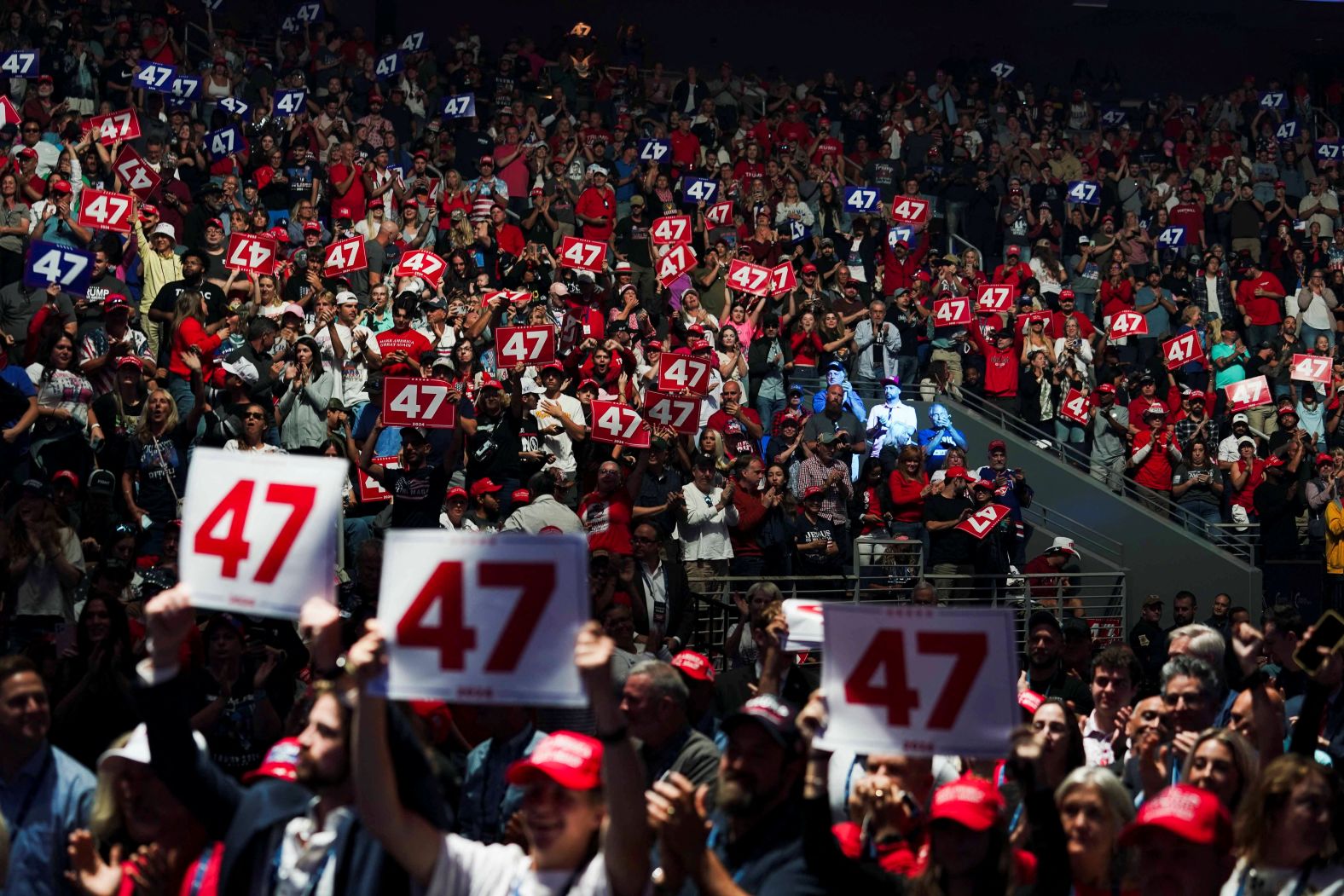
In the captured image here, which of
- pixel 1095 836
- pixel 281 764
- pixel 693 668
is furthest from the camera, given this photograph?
pixel 693 668

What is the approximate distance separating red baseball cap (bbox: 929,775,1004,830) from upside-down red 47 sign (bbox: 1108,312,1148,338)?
1796 cm

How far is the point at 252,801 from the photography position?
4.57m

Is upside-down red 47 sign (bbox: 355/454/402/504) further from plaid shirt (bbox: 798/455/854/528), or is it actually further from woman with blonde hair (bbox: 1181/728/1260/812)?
woman with blonde hair (bbox: 1181/728/1260/812)

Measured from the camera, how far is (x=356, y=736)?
412 centimetres

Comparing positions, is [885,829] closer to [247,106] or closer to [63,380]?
[63,380]

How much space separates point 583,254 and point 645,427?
16.4 feet

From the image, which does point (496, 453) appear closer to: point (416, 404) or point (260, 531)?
point (416, 404)

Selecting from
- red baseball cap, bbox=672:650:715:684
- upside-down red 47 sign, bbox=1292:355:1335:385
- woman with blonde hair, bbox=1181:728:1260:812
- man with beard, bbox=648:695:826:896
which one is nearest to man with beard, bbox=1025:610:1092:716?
red baseball cap, bbox=672:650:715:684

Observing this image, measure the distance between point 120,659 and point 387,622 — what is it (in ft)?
15.6

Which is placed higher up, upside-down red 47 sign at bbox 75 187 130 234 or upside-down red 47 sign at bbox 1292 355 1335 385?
upside-down red 47 sign at bbox 75 187 130 234

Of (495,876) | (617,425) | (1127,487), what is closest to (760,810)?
(495,876)

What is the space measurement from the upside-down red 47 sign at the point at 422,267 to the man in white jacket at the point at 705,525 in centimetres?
431

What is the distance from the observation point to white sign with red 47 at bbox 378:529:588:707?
421cm

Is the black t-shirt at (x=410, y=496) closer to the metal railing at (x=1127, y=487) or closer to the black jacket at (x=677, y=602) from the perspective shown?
the black jacket at (x=677, y=602)
